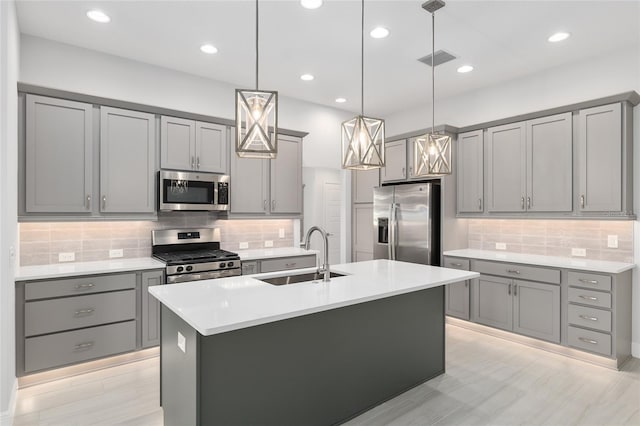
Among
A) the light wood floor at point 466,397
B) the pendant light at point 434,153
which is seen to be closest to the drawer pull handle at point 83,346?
the light wood floor at point 466,397

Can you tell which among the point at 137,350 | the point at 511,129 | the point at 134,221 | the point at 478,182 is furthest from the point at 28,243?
the point at 511,129

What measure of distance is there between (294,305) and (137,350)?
7.40ft

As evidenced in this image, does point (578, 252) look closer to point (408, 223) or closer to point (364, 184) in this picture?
point (408, 223)

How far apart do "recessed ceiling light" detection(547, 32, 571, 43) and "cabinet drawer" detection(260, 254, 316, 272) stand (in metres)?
3.42

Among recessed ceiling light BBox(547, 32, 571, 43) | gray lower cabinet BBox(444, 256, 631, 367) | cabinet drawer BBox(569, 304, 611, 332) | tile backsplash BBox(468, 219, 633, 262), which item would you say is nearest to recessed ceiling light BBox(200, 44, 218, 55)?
recessed ceiling light BBox(547, 32, 571, 43)

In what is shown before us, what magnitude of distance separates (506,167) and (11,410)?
504 cm

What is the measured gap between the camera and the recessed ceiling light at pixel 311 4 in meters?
2.85

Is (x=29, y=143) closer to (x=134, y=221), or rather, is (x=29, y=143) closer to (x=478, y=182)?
(x=134, y=221)

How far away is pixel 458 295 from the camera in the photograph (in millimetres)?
4395

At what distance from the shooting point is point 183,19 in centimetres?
312

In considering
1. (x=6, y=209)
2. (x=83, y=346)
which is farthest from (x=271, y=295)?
(x=83, y=346)

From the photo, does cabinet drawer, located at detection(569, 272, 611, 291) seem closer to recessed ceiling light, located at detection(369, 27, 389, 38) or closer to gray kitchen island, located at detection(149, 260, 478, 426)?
gray kitchen island, located at detection(149, 260, 478, 426)

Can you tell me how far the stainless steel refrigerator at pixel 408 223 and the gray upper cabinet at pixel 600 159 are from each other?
1.56m

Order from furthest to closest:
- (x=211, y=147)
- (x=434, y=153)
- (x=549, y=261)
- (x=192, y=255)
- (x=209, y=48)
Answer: (x=211, y=147) → (x=192, y=255) → (x=549, y=261) → (x=209, y=48) → (x=434, y=153)
